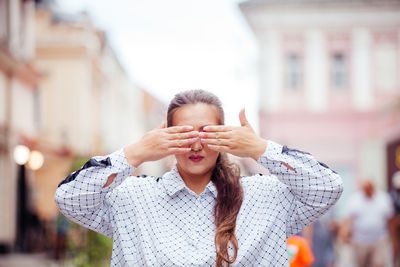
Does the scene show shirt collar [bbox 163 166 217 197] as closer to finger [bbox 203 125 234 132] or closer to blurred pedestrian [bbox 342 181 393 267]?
finger [bbox 203 125 234 132]

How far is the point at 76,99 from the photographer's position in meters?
24.5

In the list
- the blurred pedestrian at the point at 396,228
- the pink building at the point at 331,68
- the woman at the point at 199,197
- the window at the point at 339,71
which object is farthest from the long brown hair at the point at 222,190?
the window at the point at 339,71

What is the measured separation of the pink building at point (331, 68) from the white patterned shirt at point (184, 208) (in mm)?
22707

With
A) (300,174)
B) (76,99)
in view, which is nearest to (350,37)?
(76,99)

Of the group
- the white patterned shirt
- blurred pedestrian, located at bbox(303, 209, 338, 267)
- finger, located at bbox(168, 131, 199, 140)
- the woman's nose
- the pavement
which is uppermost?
finger, located at bbox(168, 131, 199, 140)

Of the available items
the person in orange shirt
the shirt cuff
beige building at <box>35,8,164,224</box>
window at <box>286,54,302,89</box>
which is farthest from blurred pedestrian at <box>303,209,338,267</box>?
window at <box>286,54,302,89</box>

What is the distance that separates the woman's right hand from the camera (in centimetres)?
246

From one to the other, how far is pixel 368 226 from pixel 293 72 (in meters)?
16.5

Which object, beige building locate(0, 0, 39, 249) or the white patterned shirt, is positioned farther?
beige building locate(0, 0, 39, 249)

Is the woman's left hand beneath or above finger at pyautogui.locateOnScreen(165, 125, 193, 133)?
beneath

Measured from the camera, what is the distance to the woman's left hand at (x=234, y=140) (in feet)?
8.00

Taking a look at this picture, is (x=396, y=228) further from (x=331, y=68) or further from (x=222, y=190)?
(x=331, y=68)

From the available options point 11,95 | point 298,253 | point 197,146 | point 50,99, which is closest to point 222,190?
point 197,146

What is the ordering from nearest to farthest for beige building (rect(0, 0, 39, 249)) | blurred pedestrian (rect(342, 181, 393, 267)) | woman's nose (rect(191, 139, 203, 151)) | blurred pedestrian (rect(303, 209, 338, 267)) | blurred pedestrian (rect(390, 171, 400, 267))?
woman's nose (rect(191, 139, 203, 151)) < blurred pedestrian (rect(342, 181, 393, 267)) < blurred pedestrian (rect(303, 209, 338, 267)) < blurred pedestrian (rect(390, 171, 400, 267)) < beige building (rect(0, 0, 39, 249))
